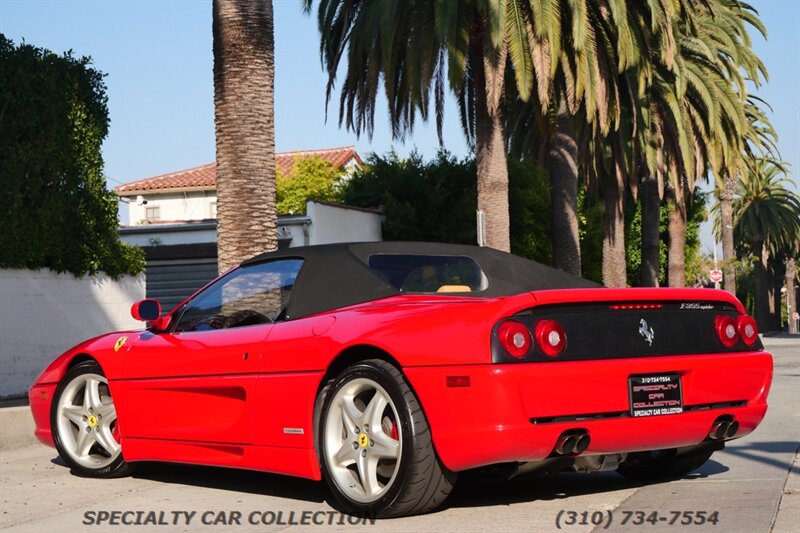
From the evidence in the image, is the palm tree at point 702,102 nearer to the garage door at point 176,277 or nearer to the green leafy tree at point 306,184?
the garage door at point 176,277

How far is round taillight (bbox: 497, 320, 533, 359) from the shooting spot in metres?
5.39

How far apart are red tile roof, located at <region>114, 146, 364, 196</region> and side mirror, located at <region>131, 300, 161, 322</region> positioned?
1927 inches

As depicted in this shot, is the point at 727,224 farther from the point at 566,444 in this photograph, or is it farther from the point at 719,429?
the point at 566,444

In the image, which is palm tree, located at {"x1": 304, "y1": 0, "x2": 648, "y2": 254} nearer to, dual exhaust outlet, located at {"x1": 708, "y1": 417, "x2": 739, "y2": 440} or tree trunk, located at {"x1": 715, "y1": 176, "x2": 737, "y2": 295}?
dual exhaust outlet, located at {"x1": 708, "y1": 417, "x2": 739, "y2": 440}

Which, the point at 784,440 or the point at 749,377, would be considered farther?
the point at 784,440

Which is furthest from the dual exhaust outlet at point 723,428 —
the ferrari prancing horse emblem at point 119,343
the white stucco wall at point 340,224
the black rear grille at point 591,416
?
the white stucco wall at point 340,224

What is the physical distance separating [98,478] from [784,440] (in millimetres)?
4784

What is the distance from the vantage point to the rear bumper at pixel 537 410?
5.33m

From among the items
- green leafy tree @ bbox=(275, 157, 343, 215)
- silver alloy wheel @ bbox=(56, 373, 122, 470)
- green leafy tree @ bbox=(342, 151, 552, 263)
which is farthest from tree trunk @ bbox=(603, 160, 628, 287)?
silver alloy wheel @ bbox=(56, 373, 122, 470)

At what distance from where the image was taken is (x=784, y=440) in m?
8.62

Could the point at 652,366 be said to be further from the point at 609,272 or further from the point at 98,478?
the point at 609,272

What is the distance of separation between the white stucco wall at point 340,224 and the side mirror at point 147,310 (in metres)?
18.6

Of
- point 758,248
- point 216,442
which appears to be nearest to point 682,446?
point 216,442

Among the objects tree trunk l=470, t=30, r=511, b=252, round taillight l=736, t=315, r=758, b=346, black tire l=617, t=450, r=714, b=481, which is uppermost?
tree trunk l=470, t=30, r=511, b=252
